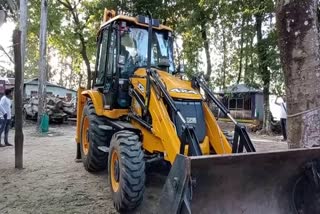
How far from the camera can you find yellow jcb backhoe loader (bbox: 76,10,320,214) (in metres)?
3.58

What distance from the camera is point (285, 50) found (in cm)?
426

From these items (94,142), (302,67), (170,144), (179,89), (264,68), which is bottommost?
(94,142)

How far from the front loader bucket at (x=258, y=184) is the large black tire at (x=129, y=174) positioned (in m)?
0.99

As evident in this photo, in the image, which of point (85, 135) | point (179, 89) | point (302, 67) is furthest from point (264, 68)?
point (302, 67)

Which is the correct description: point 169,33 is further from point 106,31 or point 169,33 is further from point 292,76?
point 292,76

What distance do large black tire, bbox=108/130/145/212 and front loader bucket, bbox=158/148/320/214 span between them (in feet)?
3.24

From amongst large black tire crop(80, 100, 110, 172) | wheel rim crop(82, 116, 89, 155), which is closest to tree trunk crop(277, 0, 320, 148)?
large black tire crop(80, 100, 110, 172)

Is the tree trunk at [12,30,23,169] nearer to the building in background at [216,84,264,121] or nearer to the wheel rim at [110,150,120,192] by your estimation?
the wheel rim at [110,150,120,192]

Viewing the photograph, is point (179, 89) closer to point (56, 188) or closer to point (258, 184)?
point (258, 184)

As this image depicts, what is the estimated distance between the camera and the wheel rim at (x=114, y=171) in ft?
15.9

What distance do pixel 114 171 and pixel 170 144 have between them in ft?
3.31

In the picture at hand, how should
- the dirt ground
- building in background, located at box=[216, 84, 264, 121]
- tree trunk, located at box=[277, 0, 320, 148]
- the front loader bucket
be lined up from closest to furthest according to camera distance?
the front loader bucket < tree trunk, located at box=[277, 0, 320, 148] < the dirt ground < building in background, located at box=[216, 84, 264, 121]

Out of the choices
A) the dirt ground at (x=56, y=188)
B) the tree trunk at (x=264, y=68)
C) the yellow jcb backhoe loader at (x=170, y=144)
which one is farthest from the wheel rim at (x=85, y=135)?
the tree trunk at (x=264, y=68)

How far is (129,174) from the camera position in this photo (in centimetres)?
434
